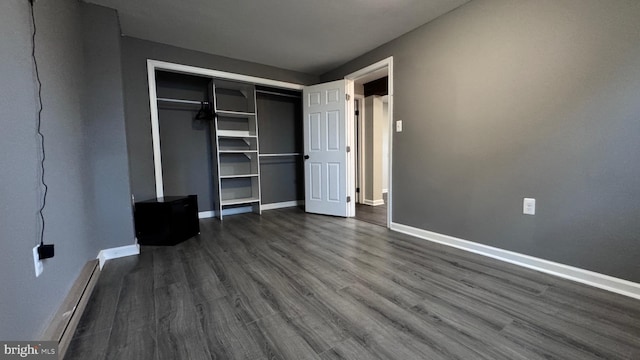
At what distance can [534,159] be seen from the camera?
1.96 metres

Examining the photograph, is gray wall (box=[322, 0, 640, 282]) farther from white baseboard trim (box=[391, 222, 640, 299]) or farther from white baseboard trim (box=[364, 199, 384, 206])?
white baseboard trim (box=[364, 199, 384, 206])

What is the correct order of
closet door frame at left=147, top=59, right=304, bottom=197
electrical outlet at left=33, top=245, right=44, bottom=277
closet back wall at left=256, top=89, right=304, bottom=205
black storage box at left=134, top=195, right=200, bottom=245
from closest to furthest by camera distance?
electrical outlet at left=33, top=245, right=44, bottom=277 → black storage box at left=134, top=195, right=200, bottom=245 → closet door frame at left=147, top=59, right=304, bottom=197 → closet back wall at left=256, top=89, right=304, bottom=205

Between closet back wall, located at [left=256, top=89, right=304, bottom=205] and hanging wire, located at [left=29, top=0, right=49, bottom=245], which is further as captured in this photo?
closet back wall, located at [left=256, top=89, right=304, bottom=205]

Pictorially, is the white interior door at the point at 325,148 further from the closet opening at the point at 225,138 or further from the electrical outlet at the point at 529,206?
the electrical outlet at the point at 529,206

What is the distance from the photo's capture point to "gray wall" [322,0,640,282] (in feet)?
5.25

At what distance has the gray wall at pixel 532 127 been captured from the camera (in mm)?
1600

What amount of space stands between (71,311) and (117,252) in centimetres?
113

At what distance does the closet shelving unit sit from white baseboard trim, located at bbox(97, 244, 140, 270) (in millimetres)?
1350

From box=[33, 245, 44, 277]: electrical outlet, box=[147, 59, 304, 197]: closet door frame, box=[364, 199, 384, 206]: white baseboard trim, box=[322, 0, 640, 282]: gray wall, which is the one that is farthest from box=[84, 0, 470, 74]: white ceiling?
box=[364, 199, 384, 206]: white baseboard trim

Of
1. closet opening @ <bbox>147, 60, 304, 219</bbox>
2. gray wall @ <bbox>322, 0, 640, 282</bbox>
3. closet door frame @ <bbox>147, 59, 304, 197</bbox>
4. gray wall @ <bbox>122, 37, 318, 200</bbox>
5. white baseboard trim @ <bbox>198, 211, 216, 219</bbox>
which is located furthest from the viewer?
white baseboard trim @ <bbox>198, 211, 216, 219</bbox>

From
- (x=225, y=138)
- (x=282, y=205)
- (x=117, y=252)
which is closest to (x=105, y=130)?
(x=117, y=252)

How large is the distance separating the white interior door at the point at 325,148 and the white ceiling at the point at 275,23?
616 millimetres

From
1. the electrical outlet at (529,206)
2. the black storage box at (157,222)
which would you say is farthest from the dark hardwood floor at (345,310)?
the electrical outlet at (529,206)

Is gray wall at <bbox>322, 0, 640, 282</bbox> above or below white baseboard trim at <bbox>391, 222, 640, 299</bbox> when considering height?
above
